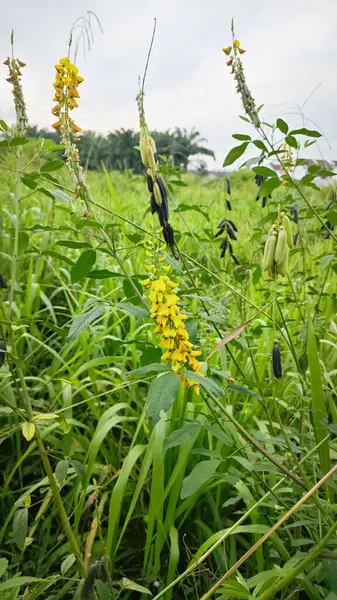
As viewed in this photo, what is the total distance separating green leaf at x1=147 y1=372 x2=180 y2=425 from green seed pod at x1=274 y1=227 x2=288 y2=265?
33 cm

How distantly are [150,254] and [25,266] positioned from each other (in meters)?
2.03

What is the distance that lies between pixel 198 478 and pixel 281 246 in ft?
1.53

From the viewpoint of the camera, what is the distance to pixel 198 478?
0.79m

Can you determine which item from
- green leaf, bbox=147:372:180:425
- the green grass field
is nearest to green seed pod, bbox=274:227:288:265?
the green grass field

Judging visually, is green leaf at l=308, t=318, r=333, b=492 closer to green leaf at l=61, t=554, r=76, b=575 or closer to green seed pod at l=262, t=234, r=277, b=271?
green seed pod at l=262, t=234, r=277, b=271

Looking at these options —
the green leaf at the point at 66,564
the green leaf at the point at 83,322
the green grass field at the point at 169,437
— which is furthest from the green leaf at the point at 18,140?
the green leaf at the point at 66,564

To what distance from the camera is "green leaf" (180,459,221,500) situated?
2.47 ft

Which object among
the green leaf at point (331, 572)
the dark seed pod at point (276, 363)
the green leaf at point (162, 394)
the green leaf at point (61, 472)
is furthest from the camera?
the dark seed pod at point (276, 363)

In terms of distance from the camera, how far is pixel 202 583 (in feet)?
A: 3.78

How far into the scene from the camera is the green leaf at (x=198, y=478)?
752 millimetres

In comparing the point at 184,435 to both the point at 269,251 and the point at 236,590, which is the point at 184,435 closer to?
the point at 236,590

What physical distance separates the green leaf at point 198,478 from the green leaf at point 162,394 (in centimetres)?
23

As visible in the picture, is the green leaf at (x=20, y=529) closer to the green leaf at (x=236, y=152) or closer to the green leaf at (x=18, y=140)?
the green leaf at (x=18, y=140)

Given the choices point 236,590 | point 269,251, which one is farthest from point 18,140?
point 236,590
